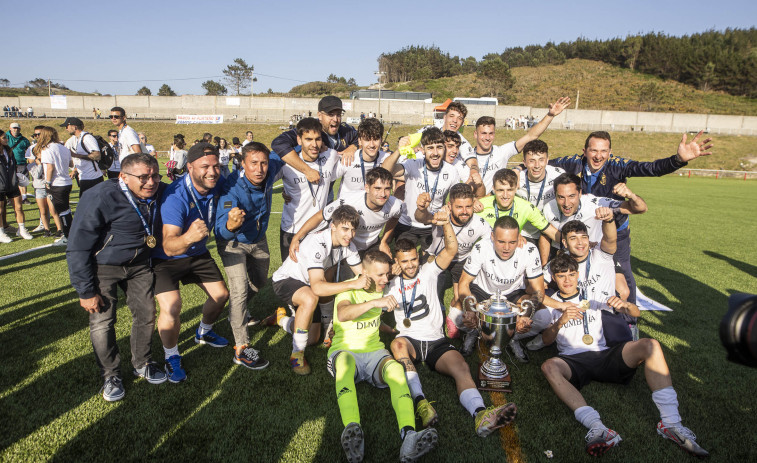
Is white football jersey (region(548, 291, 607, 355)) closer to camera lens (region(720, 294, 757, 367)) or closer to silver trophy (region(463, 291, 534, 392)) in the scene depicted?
silver trophy (region(463, 291, 534, 392))

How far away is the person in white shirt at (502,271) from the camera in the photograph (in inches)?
174

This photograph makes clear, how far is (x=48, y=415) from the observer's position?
3260 millimetres

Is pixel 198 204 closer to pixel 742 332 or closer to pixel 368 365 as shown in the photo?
pixel 368 365

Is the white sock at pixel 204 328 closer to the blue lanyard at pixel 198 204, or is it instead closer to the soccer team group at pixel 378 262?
the soccer team group at pixel 378 262

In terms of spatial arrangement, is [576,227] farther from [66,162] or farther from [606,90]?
[606,90]

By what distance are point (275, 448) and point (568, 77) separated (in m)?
90.0

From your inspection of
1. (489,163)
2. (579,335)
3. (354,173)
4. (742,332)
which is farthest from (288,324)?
(742,332)

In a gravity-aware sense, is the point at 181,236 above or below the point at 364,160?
below

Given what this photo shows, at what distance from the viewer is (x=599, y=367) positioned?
374 cm

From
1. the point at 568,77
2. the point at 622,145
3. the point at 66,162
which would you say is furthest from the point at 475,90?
the point at 66,162

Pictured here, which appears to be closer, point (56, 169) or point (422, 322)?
point (422, 322)

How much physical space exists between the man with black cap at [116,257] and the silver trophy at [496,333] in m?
3.02

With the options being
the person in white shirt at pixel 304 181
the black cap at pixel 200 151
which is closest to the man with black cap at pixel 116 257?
the black cap at pixel 200 151

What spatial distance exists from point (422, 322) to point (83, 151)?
7878 mm
